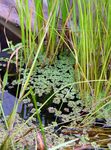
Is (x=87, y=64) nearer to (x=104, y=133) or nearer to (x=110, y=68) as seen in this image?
(x=110, y=68)

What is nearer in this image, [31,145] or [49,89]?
[31,145]

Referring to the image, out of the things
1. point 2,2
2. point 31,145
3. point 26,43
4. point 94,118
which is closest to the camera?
point 31,145

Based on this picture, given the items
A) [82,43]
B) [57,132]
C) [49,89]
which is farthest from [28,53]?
[57,132]

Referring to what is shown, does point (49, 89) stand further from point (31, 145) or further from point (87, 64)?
point (31, 145)

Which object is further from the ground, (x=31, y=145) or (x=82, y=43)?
(x=82, y=43)

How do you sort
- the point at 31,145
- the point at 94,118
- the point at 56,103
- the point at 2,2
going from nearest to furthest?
the point at 31,145, the point at 94,118, the point at 56,103, the point at 2,2

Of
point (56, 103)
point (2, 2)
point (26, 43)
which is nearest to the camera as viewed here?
point (56, 103)

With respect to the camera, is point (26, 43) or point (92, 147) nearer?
point (92, 147)

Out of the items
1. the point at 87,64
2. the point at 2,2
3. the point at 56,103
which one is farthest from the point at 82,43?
the point at 2,2

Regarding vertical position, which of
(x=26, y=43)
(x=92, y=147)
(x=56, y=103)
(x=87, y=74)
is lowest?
(x=92, y=147)
